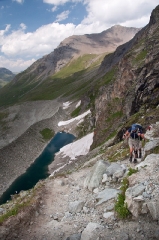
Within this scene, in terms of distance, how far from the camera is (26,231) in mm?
13773

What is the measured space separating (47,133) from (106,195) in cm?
9154

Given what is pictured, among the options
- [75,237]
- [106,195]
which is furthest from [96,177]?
[75,237]

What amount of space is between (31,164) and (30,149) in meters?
8.92

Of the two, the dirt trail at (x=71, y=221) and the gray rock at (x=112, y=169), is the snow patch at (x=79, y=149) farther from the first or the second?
the dirt trail at (x=71, y=221)

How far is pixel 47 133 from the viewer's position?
104875mm

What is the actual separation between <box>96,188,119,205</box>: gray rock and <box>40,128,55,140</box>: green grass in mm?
85923

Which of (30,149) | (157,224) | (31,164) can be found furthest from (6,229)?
(30,149)

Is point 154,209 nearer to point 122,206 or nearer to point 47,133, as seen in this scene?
point 122,206

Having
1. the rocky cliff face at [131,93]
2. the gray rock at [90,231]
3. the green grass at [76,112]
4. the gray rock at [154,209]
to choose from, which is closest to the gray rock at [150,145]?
the gray rock at [154,209]

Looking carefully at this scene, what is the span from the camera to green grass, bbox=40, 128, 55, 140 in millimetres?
101119

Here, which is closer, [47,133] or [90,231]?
[90,231]

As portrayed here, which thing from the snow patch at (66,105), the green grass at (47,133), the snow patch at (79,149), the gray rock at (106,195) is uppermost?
the snow patch at (66,105)

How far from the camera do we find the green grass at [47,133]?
332 ft

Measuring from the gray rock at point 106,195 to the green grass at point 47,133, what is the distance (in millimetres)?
85923
